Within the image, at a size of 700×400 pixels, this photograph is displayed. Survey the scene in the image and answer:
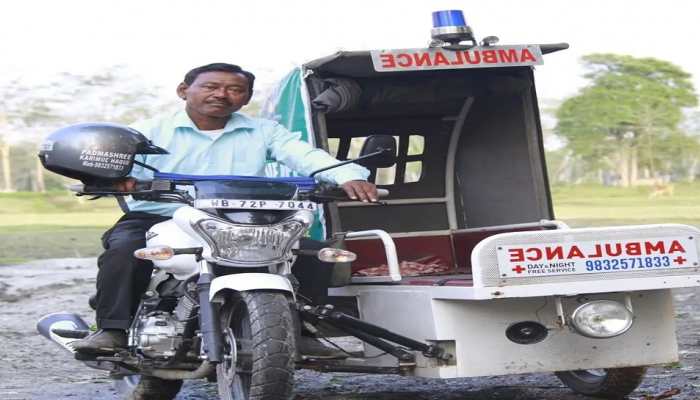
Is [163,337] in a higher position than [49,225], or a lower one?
higher

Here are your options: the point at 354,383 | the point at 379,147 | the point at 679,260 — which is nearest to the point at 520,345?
the point at 679,260

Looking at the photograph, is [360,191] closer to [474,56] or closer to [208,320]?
[208,320]

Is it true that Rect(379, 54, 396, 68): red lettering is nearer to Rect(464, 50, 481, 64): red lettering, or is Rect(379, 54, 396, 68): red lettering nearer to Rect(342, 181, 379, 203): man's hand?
Rect(464, 50, 481, 64): red lettering

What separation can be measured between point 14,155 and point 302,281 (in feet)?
60.6

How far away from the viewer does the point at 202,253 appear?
539cm

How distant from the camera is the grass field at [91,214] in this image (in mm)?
18938

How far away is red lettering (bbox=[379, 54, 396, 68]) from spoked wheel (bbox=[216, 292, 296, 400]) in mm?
1877

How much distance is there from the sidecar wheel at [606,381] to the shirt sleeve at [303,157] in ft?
5.32

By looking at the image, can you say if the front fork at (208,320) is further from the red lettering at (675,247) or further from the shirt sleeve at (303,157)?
the red lettering at (675,247)

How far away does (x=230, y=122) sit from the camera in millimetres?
6348

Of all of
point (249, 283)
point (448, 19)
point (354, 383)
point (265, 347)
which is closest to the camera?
point (265, 347)

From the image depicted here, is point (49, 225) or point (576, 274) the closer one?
point (576, 274)

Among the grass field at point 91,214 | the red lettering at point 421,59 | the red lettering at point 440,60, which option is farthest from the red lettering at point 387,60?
the grass field at point 91,214

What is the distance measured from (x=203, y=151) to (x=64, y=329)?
3.66 feet
